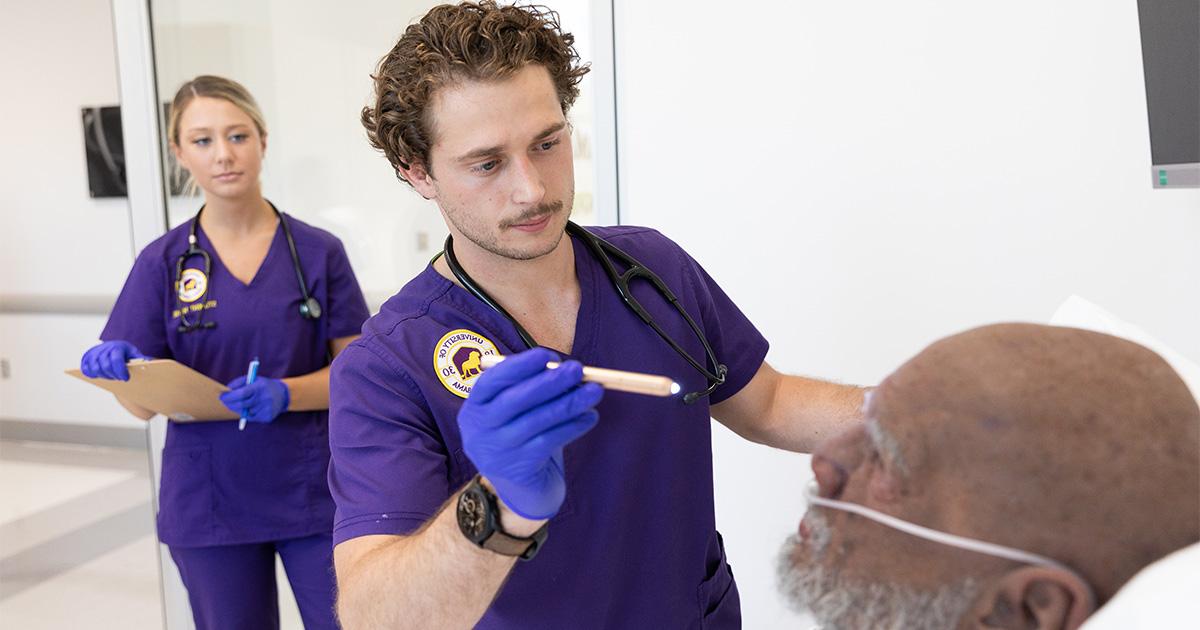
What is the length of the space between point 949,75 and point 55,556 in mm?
3236

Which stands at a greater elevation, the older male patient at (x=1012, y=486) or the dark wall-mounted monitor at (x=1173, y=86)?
the dark wall-mounted monitor at (x=1173, y=86)

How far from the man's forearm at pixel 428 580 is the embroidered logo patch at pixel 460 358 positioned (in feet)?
0.67

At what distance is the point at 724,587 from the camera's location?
4.42ft

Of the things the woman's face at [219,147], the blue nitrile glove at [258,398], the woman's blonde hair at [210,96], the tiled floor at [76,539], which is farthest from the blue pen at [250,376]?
the tiled floor at [76,539]

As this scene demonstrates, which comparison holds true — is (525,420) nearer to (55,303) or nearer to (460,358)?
(460,358)

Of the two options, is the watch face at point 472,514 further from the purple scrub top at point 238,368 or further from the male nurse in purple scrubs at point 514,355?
the purple scrub top at point 238,368

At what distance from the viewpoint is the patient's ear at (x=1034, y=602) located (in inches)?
26.7

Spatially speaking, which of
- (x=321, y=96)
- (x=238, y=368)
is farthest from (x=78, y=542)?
(x=321, y=96)

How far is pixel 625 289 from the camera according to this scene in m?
1.28

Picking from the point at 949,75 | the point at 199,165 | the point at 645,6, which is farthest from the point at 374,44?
the point at 949,75

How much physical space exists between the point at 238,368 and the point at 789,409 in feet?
3.87

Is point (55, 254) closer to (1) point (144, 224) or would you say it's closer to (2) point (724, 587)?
(1) point (144, 224)

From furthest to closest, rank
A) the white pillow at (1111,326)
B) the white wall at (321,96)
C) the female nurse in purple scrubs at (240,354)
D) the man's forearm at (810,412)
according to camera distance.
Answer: the white wall at (321,96)
the female nurse in purple scrubs at (240,354)
the man's forearm at (810,412)
the white pillow at (1111,326)

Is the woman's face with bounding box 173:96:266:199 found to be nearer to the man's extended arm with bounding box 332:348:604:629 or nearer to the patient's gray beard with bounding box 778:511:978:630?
the man's extended arm with bounding box 332:348:604:629
